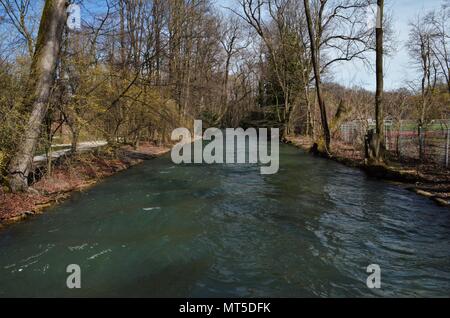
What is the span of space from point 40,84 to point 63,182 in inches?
134

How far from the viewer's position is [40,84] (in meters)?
8.95

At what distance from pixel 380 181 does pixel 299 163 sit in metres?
5.31

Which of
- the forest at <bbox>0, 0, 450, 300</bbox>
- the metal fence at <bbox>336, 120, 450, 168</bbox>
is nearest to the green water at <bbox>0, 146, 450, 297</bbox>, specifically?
the forest at <bbox>0, 0, 450, 300</bbox>

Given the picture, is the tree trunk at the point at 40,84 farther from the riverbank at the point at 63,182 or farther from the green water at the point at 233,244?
the green water at the point at 233,244

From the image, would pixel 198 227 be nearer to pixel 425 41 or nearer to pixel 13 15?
pixel 13 15

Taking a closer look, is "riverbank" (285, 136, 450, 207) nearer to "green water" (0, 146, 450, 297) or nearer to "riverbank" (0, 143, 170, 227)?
"green water" (0, 146, 450, 297)

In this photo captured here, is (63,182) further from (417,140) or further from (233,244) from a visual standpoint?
(417,140)

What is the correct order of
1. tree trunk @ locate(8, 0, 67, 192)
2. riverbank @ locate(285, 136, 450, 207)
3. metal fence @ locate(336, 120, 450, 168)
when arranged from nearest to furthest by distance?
tree trunk @ locate(8, 0, 67, 192), riverbank @ locate(285, 136, 450, 207), metal fence @ locate(336, 120, 450, 168)

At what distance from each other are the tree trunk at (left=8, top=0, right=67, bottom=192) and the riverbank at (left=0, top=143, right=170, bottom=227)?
1.88 feet

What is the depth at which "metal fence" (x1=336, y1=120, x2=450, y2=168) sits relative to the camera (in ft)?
40.0

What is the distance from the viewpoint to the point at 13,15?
37.3 feet

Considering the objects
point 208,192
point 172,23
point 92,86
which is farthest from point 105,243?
point 172,23
